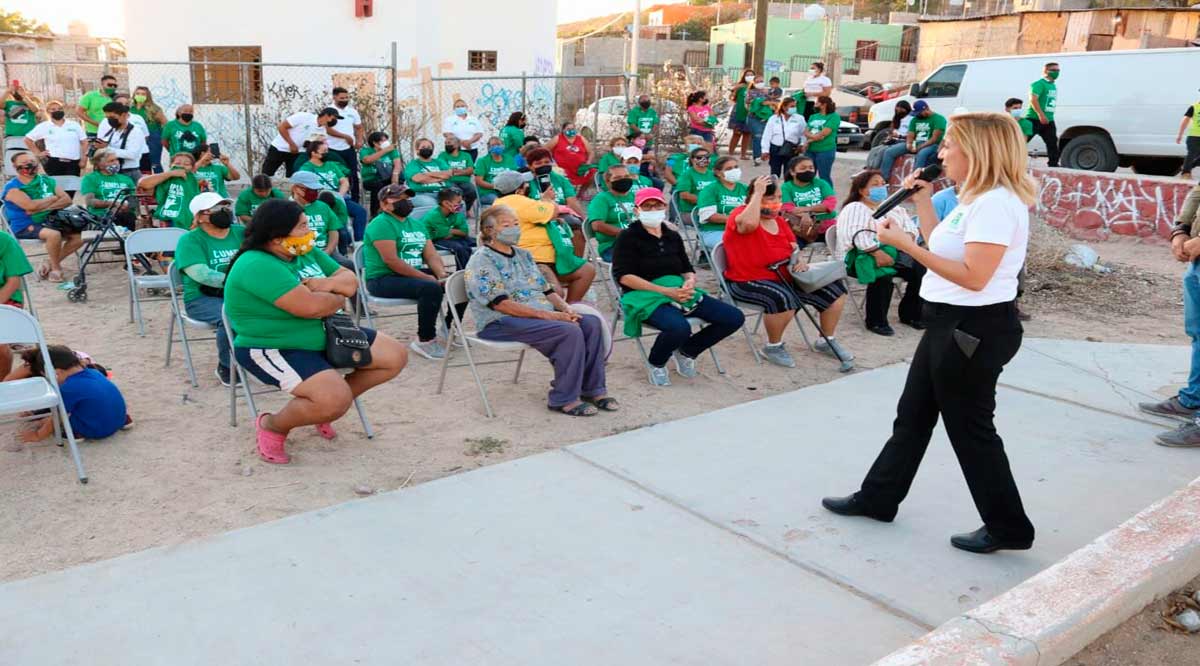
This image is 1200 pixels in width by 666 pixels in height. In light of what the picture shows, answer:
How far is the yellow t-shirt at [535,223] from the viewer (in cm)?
723

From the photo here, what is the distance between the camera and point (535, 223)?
734cm

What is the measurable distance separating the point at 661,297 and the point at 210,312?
2865 millimetres


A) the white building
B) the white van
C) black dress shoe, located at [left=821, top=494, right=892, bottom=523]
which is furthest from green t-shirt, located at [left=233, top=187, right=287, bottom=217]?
the white van

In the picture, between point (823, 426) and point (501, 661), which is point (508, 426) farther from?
point (501, 661)

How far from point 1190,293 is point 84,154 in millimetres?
11512

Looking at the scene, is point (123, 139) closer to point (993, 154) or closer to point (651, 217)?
point (651, 217)

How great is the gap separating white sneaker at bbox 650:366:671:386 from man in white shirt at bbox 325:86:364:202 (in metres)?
7.26

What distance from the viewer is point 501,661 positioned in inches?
123

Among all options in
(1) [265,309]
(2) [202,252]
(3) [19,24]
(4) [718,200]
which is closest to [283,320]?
(1) [265,309]

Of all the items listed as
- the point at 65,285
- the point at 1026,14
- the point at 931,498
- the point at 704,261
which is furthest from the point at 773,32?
the point at 931,498

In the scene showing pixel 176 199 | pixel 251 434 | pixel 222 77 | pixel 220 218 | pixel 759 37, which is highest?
pixel 759 37

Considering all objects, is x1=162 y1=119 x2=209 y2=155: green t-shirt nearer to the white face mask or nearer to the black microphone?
the white face mask

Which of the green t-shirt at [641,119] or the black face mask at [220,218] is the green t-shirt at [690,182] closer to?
the black face mask at [220,218]

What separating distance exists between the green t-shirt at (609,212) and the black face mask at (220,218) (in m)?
2.86
